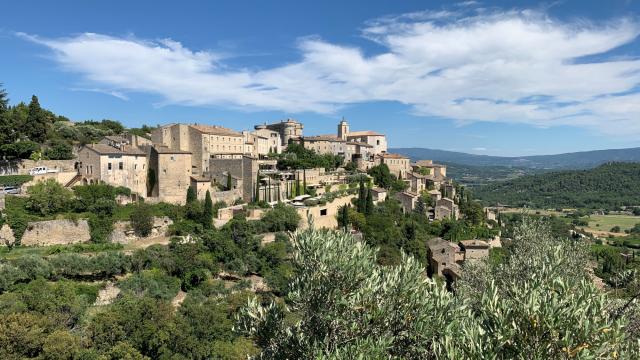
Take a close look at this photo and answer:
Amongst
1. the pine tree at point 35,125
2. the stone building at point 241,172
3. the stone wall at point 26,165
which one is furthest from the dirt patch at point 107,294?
the pine tree at point 35,125

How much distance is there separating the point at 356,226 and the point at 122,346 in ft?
92.7

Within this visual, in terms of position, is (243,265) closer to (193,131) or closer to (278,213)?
(278,213)

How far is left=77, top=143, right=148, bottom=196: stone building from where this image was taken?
118 feet

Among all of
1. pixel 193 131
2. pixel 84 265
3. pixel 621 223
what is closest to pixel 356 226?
pixel 193 131

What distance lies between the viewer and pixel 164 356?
67.8 ft

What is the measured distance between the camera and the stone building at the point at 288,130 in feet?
237

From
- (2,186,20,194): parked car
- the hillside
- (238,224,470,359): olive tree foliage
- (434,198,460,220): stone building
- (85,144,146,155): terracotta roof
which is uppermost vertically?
(85,144,146,155): terracotta roof

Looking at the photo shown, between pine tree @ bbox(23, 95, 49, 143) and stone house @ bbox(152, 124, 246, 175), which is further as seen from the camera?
stone house @ bbox(152, 124, 246, 175)

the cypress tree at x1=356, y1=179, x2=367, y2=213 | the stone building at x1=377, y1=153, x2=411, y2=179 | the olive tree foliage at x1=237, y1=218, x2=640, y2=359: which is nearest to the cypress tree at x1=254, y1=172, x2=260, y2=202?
the cypress tree at x1=356, y1=179, x2=367, y2=213

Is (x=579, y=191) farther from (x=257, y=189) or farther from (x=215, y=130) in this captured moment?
(x=257, y=189)

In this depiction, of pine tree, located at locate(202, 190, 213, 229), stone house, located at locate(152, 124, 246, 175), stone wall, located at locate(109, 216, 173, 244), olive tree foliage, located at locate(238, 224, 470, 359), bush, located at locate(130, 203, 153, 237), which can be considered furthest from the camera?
stone house, located at locate(152, 124, 246, 175)

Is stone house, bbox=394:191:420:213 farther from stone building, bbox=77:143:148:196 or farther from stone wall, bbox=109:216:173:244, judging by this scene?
stone building, bbox=77:143:148:196

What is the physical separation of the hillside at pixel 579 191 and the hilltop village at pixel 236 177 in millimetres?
102227

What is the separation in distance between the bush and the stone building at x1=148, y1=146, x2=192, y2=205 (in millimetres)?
4301
